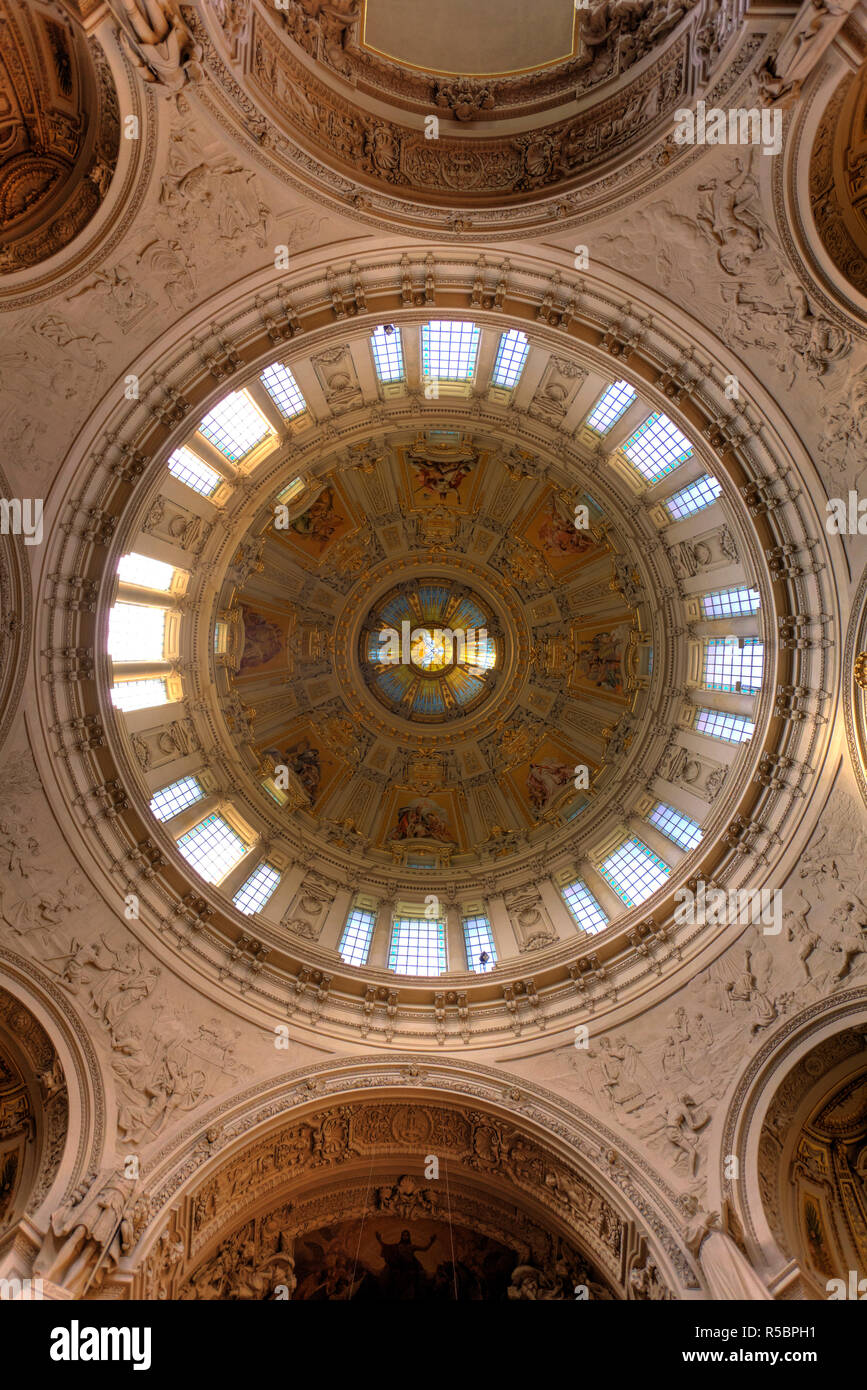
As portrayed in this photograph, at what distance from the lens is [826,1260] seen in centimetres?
1842

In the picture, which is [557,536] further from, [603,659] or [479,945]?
[479,945]

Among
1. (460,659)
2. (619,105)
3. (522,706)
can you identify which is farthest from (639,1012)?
(619,105)

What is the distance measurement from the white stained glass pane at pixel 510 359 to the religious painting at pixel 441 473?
3.93 meters

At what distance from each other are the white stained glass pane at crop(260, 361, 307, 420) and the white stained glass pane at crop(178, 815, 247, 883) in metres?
13.7

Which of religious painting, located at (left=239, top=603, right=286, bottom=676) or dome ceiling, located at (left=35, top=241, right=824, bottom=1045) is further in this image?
religious painting, located at (left=239, top=603, right=286, bottom=676)

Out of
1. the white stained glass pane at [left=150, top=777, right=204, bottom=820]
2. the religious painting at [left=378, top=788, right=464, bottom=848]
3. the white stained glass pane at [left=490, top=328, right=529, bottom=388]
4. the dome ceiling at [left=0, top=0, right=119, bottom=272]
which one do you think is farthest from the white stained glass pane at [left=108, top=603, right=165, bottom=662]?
the white stained glass pane at [left=490, top=328, right=529, bottom=388]

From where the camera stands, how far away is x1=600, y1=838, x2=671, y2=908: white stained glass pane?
85.3 ft

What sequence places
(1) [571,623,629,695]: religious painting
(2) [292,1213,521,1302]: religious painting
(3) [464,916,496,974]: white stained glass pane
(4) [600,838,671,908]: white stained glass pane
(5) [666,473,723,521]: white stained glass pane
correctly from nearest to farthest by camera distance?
(2) [292,1213,521,1302]: religious painting → (5) [666,473,723,521]: white stained glass pane → (3) [464,916,496,974]: white stained glass pane → (4) [600,838,671,908]: white stained glass pane → (1) [571,623,629,695]: religious painting

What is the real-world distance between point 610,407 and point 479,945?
1773 centimetres

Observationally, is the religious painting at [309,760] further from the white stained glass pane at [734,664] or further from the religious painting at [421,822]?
the white stained glass pane at [734,664]

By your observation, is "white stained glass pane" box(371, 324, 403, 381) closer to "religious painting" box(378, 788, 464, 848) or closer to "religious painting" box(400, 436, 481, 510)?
"religious painting" box(400, 436, 481, 510)

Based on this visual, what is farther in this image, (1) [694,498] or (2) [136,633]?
(2) [136,633]

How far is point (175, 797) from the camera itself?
26531 millimetres

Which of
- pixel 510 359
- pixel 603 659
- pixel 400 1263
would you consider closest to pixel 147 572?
pixel 510 359
